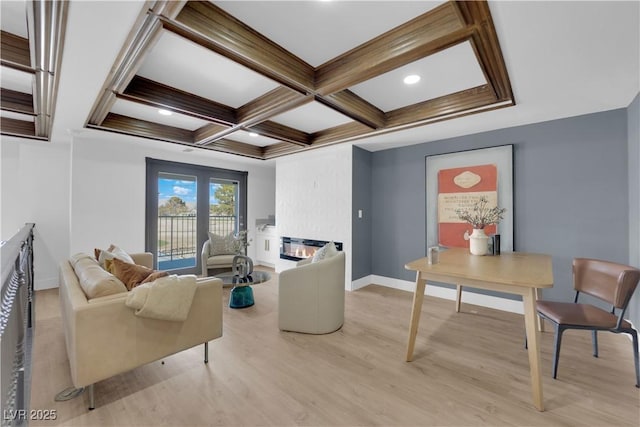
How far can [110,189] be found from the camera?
4.17 meters

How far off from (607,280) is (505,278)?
116cm

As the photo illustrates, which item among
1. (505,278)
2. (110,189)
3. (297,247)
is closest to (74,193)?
(110,189)

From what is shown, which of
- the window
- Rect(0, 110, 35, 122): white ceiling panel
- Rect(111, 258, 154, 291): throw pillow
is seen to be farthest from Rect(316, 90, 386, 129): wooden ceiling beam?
Rect(0, 110, 35, 122): white ceiling panel

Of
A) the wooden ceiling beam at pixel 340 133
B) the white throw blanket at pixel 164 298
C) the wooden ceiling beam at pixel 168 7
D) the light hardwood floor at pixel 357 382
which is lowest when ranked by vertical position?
the light hardwood floor at pixel 357 382

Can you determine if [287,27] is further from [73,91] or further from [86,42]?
[73,91]

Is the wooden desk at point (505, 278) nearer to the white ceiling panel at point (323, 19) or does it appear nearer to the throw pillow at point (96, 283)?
the white ceiling panel at point (323, 19)

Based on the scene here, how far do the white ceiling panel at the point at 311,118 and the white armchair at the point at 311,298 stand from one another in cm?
174

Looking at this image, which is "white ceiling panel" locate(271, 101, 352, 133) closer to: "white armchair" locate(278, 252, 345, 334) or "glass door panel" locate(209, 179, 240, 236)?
"white armchair" locate(278, 252, 345, 334)

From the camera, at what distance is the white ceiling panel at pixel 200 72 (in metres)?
2.01

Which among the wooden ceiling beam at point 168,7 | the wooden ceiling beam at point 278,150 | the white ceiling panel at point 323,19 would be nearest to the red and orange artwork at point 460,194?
the wooden ceiling beam at point 278,150

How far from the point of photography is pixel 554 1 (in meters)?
1.38

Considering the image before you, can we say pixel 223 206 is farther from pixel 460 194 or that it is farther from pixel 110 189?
pixel 460 194

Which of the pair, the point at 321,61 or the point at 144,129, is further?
the point at 144,129

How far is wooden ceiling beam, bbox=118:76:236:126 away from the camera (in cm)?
250
